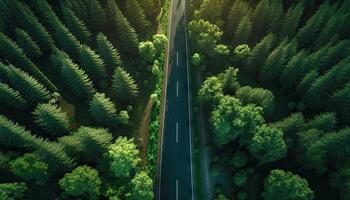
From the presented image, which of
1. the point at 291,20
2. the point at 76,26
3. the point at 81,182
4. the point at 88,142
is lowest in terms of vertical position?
the point at 81,182

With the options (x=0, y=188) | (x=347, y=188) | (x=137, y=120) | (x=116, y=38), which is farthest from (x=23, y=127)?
(x=347, y=188)

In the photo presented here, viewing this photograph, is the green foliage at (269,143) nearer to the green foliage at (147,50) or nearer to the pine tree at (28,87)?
the green foliage at (147,50)

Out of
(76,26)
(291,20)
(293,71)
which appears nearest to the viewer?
(76,26)

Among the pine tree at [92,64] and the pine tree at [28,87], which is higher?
the pine tree at [92,64]

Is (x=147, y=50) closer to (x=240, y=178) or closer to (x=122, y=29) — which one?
(x=122, y=29)

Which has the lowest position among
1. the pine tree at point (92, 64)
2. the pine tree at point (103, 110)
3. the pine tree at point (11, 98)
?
the pine tree at point (103, 110)

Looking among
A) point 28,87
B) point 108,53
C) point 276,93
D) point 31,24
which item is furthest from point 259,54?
point 31,24

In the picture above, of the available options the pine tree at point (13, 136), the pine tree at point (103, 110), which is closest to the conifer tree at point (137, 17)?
the pine tree at point (103, 110)
